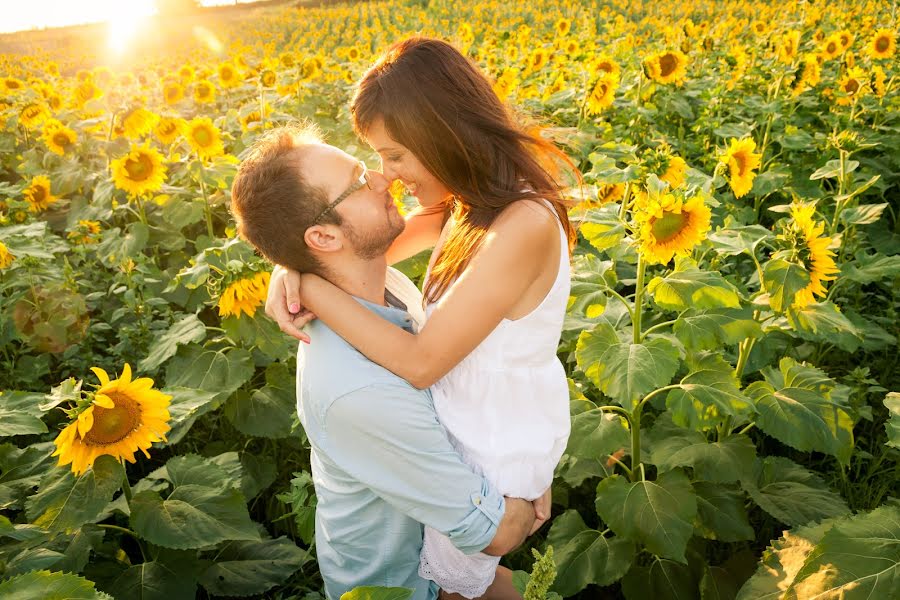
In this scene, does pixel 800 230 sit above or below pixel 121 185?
above

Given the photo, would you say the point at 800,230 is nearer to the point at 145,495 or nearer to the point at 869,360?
the point at 869,360

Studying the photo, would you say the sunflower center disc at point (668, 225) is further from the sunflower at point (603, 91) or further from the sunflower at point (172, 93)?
the sunflower at point (172, 93)

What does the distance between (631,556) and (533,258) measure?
1.13 metres

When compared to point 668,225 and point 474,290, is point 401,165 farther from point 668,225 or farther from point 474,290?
point 668,225

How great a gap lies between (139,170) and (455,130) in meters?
2.55

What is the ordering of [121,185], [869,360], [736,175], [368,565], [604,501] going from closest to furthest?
[368,565] → [604,501] → [736,175] → [869,360] → [121,185]

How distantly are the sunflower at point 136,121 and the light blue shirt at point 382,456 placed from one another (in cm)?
319

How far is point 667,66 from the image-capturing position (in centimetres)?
508

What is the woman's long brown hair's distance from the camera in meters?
1.68

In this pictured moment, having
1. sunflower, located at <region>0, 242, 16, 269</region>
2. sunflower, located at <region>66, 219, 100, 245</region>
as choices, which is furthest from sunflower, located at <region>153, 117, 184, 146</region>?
sunflower, located at <region>0, 242, 16, 269</region>

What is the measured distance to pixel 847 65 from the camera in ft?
18.9

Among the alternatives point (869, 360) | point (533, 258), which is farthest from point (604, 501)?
point (869, 360)

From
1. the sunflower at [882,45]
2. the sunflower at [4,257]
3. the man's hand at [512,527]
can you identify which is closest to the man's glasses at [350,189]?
the man's hand at [512,527]

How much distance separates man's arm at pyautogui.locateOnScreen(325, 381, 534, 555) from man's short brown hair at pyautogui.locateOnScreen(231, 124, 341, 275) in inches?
17.2
